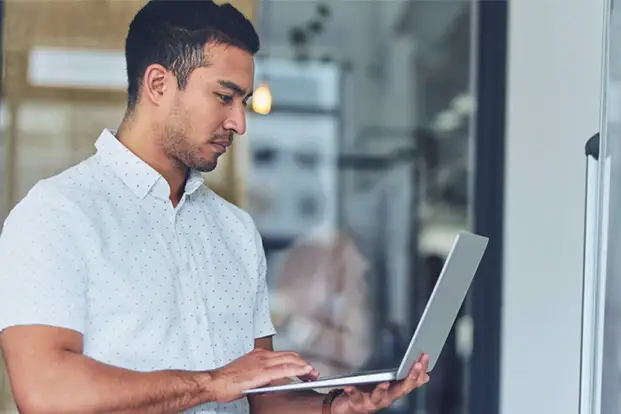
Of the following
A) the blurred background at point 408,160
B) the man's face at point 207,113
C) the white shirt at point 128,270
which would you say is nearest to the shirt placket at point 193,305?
the white shirt at point 128,270

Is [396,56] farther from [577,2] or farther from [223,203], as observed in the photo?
[223,203]

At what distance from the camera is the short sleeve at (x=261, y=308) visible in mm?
1863

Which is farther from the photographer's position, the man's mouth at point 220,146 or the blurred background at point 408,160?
the blurred background at point 408,160

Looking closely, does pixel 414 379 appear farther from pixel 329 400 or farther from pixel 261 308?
pixel 261 308

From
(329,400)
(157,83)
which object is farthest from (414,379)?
(157,83)

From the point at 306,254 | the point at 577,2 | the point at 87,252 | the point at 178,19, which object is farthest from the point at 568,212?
the point at 306,254

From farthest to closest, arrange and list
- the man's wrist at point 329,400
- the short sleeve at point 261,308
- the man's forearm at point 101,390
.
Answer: the short sleeve at point 261,308 < the man's wrist at point 329,400 < the man's forearm at point 101,390

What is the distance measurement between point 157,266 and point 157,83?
14.1 inches

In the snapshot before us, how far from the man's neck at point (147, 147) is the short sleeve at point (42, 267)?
216 mm

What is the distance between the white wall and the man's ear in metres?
1.50

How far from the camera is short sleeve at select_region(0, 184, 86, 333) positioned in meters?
1.45

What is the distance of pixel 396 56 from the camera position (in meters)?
6.25

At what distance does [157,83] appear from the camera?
170 cm

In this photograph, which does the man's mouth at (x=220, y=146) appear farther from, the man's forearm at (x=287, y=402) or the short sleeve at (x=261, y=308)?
the man's forearm at (x=287, y=402)
